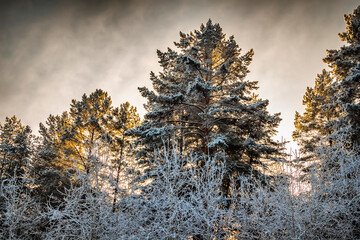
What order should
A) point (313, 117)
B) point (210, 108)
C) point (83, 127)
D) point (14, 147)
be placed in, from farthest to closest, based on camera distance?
point (14, 147), point (313, 117), point (83, 127), point (210, 108)

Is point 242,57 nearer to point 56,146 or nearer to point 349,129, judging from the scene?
point 349,129

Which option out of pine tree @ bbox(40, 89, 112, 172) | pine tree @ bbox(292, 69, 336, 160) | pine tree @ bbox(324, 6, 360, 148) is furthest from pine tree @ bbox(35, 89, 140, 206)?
pine tree @ bbox(292, 69, 336, 160)

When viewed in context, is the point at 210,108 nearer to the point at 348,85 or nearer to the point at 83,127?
the point at 348,85

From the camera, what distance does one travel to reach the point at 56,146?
13.9 metres

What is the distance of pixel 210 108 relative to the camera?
8.74 meters

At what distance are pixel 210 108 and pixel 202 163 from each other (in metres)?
2.94

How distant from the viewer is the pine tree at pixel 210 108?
29.3ft

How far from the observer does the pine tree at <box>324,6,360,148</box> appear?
8695mm

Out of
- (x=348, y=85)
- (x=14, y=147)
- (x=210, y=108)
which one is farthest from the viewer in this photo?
(x=14, y=147)

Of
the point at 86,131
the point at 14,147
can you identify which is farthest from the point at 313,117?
the point at 14,147

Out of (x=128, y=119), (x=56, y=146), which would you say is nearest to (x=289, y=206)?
(x=128, y=119)

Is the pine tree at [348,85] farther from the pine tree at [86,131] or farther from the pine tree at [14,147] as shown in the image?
the pine tree at [14,147]

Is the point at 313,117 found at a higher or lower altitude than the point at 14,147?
higher

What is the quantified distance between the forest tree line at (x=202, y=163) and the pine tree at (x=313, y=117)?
88 millimetres
